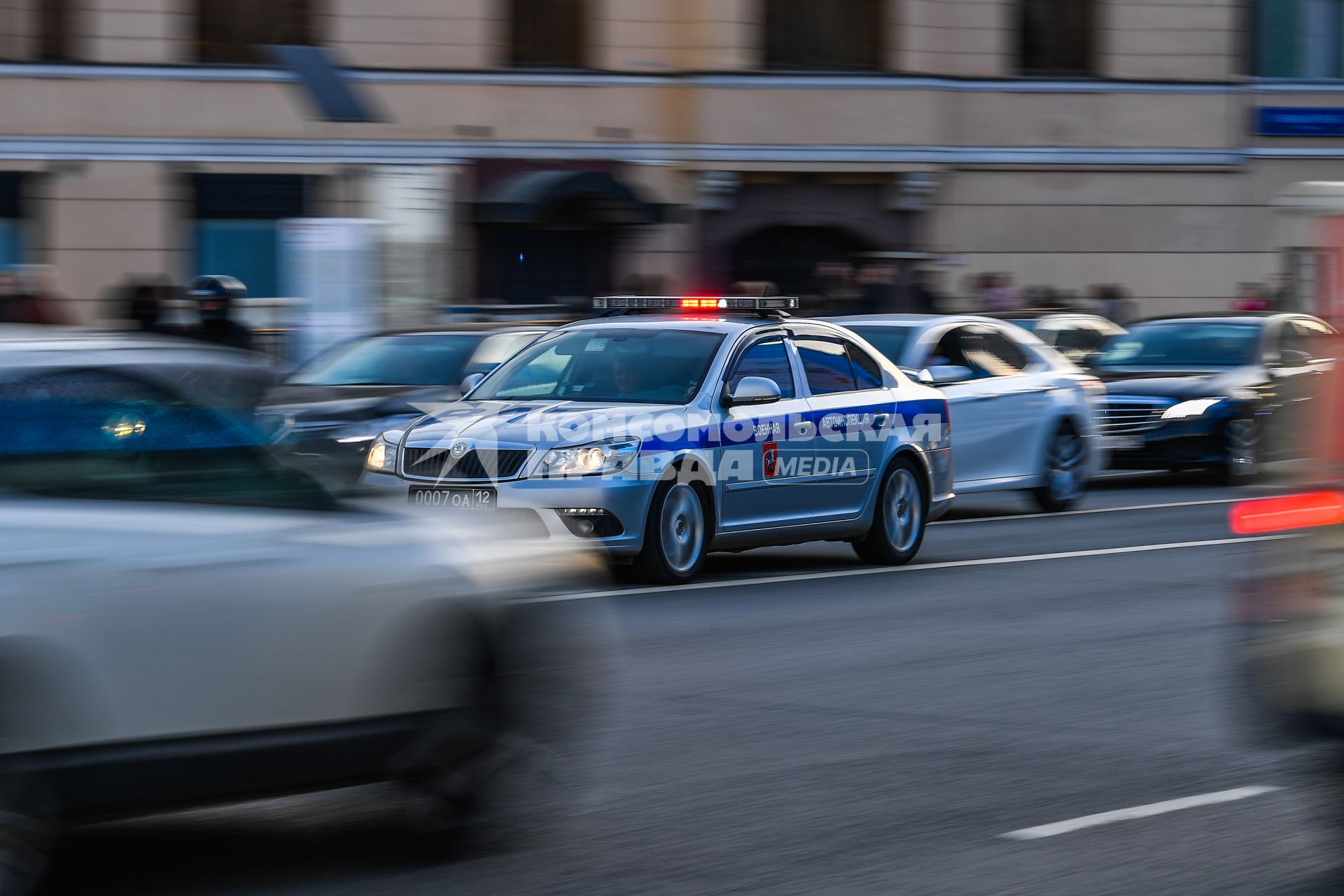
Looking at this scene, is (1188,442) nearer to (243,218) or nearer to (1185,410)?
(1185,410)

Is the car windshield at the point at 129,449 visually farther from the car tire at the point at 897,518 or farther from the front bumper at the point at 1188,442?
the front bumper at the point at 1188,442

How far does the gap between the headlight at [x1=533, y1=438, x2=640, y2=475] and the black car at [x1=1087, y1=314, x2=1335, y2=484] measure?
9.71 m

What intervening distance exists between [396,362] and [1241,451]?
8.65 m

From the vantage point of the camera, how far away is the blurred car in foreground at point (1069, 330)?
2323cm

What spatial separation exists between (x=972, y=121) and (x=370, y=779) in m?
26.5

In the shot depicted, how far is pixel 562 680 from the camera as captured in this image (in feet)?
19.3

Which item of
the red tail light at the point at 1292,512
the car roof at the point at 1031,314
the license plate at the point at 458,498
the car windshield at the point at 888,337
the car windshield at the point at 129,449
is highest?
the car roof at the point at 1031,314

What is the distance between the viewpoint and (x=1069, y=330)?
23484 millimetres

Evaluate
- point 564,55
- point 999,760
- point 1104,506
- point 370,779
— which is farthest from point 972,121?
point 370,779

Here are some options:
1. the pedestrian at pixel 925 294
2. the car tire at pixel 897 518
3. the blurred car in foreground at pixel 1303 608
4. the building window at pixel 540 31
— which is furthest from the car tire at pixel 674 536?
the building window at pixel 540 31

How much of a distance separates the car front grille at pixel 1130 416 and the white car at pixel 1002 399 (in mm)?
2550

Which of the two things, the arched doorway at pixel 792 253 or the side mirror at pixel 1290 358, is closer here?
the side mirror at pixel 1290 358

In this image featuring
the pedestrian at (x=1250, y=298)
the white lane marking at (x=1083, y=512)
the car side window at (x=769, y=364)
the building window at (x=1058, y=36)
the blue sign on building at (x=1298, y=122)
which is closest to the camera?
the car side window at (x=769, y=364)

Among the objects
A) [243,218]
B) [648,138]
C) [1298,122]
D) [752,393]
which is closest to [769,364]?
[752,393]
